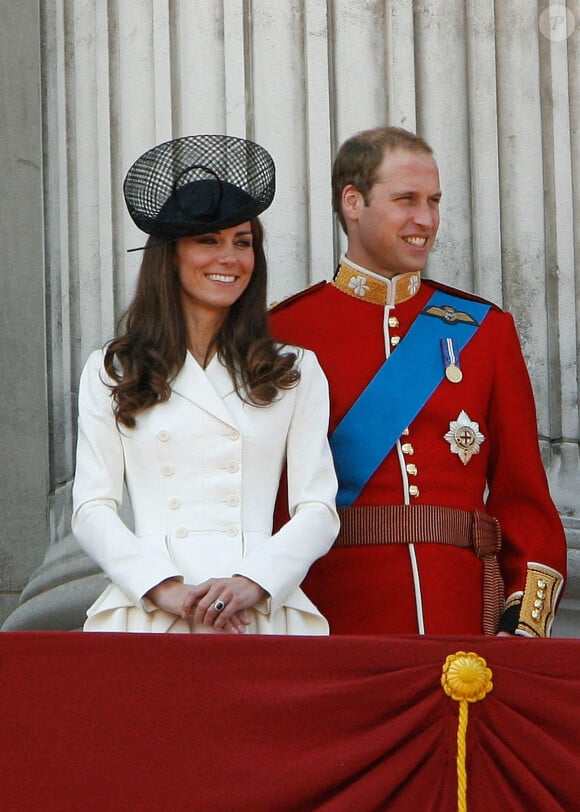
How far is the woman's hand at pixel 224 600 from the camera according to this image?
10.4 ft

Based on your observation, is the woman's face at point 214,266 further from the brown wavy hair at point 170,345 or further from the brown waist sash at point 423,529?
the brown waist sash at point 423,529

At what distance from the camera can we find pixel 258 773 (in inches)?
112

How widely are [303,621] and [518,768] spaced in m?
0.66

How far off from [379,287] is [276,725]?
1.40 m

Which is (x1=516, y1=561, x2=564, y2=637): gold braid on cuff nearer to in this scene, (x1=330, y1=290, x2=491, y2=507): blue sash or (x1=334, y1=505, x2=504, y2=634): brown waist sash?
(x1=334, y1=505, x2=504, y2=634): brown waist sash

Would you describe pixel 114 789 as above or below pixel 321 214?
below

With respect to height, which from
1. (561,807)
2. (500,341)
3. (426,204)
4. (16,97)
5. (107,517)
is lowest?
(561,807)

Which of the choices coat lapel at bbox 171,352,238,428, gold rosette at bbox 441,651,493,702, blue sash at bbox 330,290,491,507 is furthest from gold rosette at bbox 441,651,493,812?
blue sash at bbox 330,290,491,507

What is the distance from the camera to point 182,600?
3219 mm

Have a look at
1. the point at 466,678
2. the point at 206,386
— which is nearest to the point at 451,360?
the point at 206,386

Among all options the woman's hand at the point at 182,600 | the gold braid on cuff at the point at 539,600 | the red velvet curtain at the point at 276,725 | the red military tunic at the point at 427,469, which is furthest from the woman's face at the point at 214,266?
the red velvet curtain at the point at 276,725

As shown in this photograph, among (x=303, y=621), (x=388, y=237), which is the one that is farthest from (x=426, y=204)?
(x=303, y=621)

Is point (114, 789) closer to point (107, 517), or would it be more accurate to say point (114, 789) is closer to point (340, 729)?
point (340, 729)

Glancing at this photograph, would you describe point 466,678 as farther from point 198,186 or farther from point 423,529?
point 198,186
